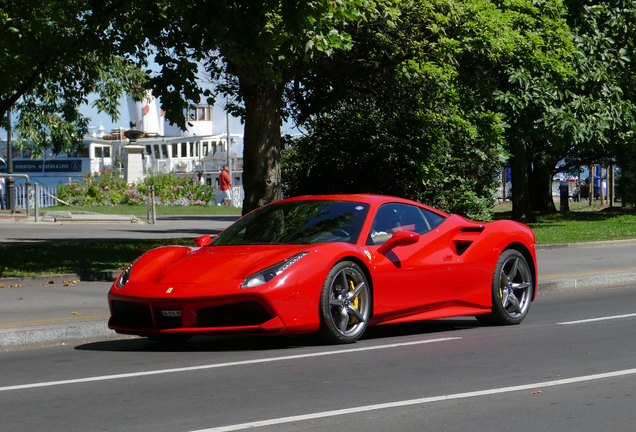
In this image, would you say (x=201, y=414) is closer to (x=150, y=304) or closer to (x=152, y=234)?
(x=150, y=304)

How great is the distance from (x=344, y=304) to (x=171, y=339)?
168 cm

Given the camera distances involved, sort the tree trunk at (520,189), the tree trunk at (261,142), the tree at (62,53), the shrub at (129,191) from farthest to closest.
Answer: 1. the shrub at (129,191)
2. the tree trunk at (520,189)
3. the tree trunk at (261,142)
4. the tree at (62,53)

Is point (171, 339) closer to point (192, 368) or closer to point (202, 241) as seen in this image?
point (202, 241)

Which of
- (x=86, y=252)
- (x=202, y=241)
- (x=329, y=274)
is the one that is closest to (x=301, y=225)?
(x=329, y=274)

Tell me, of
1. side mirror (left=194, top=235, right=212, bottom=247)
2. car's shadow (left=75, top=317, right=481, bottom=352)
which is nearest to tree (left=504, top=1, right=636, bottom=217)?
car's shadow (left=75, top=317, right=481, bottom=352)

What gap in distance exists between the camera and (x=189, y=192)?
42344 mm

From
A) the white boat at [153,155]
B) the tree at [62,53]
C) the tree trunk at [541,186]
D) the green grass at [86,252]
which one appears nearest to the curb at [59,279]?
the green grass at [86,252]

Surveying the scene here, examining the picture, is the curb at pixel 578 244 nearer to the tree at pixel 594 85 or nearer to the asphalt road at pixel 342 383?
the tree at pixel 594 85

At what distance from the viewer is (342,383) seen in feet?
19.2

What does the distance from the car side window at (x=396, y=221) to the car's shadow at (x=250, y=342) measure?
37.5 inches

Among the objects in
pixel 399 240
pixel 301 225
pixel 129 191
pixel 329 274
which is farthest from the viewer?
pixel 129 191

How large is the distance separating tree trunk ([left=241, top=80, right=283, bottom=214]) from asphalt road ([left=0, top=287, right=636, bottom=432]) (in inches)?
322

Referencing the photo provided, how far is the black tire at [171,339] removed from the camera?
7.79 meters

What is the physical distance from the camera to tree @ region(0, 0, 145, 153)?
48.5ft
